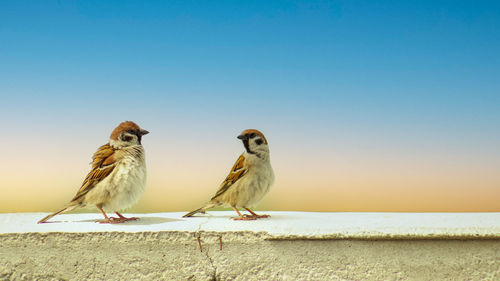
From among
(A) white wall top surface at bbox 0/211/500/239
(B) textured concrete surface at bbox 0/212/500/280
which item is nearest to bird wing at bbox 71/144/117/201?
(A) white wall top surface at bbox 0/211/500/239

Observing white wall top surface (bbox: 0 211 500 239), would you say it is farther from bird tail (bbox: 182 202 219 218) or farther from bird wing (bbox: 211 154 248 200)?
bird wing (bbox: 211 154 248 200)

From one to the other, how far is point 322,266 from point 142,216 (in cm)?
163

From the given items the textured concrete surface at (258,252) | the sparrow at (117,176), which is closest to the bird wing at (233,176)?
the textured concrete surface at (258,252)

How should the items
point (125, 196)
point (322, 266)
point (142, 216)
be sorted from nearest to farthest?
point (322, 266)
point (125, 196)
point (142, 216)

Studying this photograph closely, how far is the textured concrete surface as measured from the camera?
10.1 ft

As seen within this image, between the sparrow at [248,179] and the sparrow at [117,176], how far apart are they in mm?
616

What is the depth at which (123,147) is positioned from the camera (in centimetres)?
351

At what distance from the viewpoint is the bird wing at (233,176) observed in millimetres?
3580

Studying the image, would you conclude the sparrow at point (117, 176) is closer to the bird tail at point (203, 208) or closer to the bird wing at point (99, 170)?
the bird wing at point (99, 170)

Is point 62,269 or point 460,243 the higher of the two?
point 460,243

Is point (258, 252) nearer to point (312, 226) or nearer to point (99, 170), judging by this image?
point (312, 226)

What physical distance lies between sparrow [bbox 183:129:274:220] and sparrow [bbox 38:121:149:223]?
0.62m

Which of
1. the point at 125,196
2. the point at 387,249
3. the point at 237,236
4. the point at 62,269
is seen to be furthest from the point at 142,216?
the point at 387,249

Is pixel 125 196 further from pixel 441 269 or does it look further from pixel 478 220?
pixel 478 220
